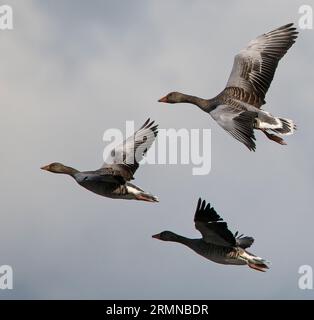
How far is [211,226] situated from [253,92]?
3.34 metres

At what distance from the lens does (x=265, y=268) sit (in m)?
22.1

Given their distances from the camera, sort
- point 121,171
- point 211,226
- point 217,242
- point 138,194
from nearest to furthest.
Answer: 1. point 211,226
2. point 217,242
3. point 138,194
4. point 121,171

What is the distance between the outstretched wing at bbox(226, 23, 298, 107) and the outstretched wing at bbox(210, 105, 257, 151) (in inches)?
42.8

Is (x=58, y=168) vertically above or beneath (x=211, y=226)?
above

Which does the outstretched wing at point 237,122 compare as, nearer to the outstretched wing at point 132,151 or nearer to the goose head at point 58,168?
the outstretched wing at point 132,151

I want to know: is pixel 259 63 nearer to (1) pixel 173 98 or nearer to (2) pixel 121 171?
(1) pixel 173 98

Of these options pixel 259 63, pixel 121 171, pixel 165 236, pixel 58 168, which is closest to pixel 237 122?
pixel 121 171

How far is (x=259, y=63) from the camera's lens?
948 inches

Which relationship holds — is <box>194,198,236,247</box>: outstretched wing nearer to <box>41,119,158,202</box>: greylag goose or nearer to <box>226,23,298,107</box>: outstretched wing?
<box>41,119,158,202</box>: greylag goose

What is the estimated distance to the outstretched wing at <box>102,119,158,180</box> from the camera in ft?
75.1

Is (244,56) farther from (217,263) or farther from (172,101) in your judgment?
(217,263)

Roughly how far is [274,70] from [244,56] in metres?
0.63

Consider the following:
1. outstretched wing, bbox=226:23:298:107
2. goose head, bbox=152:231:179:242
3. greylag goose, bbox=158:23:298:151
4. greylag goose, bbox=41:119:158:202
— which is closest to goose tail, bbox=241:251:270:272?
goose head, bbox=152:231:179:242

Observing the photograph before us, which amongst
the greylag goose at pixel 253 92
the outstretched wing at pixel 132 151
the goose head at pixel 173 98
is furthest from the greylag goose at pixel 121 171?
the greylag goose at pixel 253 92
